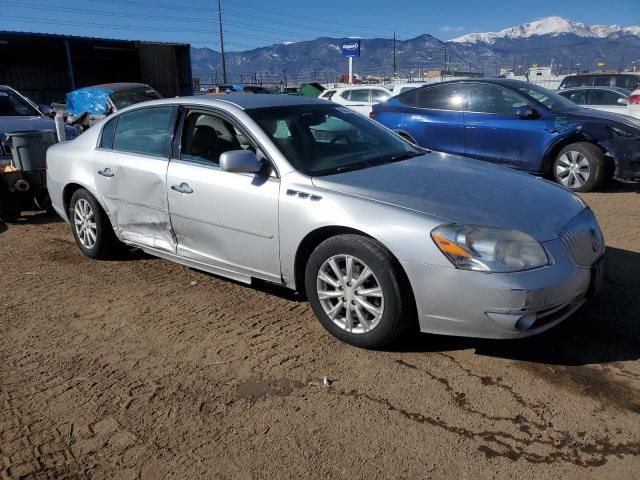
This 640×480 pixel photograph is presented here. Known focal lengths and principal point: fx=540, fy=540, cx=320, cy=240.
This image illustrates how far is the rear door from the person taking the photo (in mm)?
4258

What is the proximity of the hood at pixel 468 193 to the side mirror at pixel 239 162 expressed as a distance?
16.9 inches

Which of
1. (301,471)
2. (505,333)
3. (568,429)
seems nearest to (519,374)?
(505,333)

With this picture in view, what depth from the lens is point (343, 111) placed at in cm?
454

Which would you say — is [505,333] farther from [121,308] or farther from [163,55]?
[163,55]

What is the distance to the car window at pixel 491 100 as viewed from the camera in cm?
774

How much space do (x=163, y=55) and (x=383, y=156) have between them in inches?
953

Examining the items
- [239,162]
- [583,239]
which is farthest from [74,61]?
[583,239]

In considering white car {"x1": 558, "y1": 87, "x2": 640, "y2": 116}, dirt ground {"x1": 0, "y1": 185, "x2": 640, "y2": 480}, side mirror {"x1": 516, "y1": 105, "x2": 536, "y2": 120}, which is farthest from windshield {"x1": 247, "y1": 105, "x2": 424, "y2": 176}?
white car {"x1": 558, "y1": 87, "x2": 640, "y2": 116}

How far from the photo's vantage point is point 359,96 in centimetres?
1639

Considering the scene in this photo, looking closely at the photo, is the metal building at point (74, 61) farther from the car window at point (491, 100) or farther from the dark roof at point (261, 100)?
the dark roof at point (261, 100)

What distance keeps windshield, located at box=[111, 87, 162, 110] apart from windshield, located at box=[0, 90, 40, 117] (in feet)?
17.3

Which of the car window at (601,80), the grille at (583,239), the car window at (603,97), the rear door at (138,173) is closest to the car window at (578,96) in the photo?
the car window at (603,97)

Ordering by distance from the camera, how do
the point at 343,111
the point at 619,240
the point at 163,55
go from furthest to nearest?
the point at 163,55 < the point at 619,240 < the point at 343,111

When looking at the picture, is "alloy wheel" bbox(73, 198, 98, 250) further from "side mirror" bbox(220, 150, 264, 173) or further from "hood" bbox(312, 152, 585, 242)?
"hood" bbox(312, 152, 585, 242)
